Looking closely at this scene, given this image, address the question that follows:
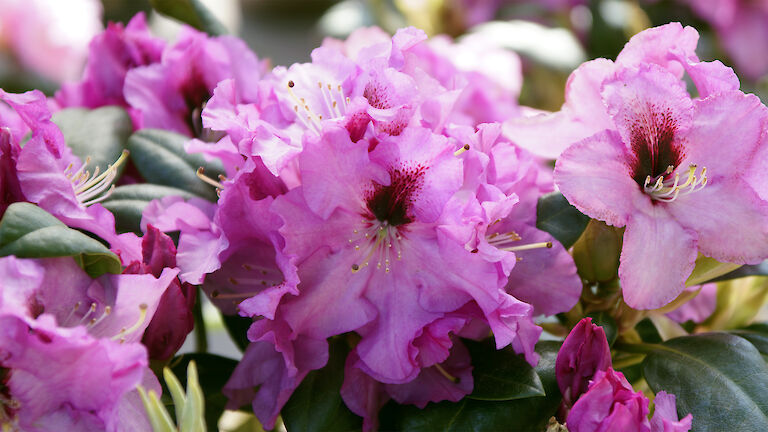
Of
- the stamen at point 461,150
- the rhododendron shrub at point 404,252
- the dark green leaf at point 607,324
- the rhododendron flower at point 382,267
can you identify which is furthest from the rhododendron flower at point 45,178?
the dark green leaf at point 607,324

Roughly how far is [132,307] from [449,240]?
7.7 inches

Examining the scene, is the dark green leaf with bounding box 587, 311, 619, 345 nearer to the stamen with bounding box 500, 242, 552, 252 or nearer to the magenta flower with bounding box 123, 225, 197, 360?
the stamen with bounding box 500, 242, 552, 252

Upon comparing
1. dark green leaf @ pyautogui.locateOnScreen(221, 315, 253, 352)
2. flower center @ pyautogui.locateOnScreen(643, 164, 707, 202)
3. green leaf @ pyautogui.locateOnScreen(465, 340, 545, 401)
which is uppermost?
flower center @ pyautogui.locateOnScreen(643, 164, 707, 202)

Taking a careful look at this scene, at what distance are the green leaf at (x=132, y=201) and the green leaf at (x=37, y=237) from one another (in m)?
0.11

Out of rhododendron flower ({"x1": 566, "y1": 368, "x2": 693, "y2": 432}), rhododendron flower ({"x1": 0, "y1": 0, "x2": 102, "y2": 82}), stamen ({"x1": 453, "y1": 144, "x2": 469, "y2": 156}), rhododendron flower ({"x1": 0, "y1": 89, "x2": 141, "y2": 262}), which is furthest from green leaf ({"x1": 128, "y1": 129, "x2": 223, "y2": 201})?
rhododendron flower ({"x1": 0, "y1": 0, "x2": 102, "y2": 82})

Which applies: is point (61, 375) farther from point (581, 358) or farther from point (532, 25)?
point (532, 25)

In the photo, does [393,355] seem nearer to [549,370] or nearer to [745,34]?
Result: [549,370]

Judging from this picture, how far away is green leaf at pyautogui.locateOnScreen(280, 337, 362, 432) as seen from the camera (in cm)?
57

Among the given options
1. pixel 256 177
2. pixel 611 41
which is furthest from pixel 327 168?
pixel 611 41

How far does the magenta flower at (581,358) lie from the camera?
53cm

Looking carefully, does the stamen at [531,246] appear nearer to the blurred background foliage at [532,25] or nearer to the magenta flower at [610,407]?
the magenta flower at [610,407]

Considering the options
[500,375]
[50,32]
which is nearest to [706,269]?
[500,375]

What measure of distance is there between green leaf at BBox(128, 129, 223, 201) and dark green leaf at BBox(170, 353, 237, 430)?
130mm

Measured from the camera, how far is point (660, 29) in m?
0.58
